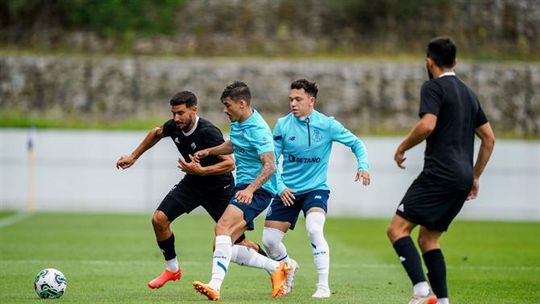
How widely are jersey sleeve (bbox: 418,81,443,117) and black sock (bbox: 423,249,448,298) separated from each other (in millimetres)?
1346

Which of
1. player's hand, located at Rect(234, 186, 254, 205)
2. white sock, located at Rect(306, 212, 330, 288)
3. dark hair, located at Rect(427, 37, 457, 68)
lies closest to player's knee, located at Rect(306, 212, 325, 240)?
white sock, located at Rect(306, 212, 330, 288)

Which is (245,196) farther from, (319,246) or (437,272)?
(437,272)

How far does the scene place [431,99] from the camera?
954cm

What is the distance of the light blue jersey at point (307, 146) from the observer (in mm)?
12398

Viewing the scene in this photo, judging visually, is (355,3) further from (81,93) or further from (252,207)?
(252,207)

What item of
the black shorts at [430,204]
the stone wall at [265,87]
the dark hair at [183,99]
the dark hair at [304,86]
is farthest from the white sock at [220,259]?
the stone wall at [265,87]

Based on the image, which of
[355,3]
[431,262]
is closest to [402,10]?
[355,3]

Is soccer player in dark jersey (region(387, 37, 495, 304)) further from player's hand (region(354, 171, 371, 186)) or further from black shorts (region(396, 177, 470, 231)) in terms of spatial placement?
player's hand (region(354, 171, 371, 186))

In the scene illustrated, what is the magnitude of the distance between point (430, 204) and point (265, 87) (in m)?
33.7

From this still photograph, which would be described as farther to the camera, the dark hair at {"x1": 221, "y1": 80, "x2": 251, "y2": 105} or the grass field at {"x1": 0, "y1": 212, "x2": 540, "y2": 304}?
the grass field at {"x1": 0, "y1": 212, "x2": 540, "y2": 304}

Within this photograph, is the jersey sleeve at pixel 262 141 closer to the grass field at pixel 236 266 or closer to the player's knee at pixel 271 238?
the player's knee at pixel 271 238

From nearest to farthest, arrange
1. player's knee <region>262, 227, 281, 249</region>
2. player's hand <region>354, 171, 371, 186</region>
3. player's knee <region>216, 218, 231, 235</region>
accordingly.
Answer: player's knee <region>216, 218, 231, 235</region>
player's hand <region>354, 171, 371, 186</region>
player's knee <region>262, 227, 281, 249</region>

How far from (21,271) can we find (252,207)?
14.6 ft

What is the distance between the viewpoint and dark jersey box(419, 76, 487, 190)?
9602mm
